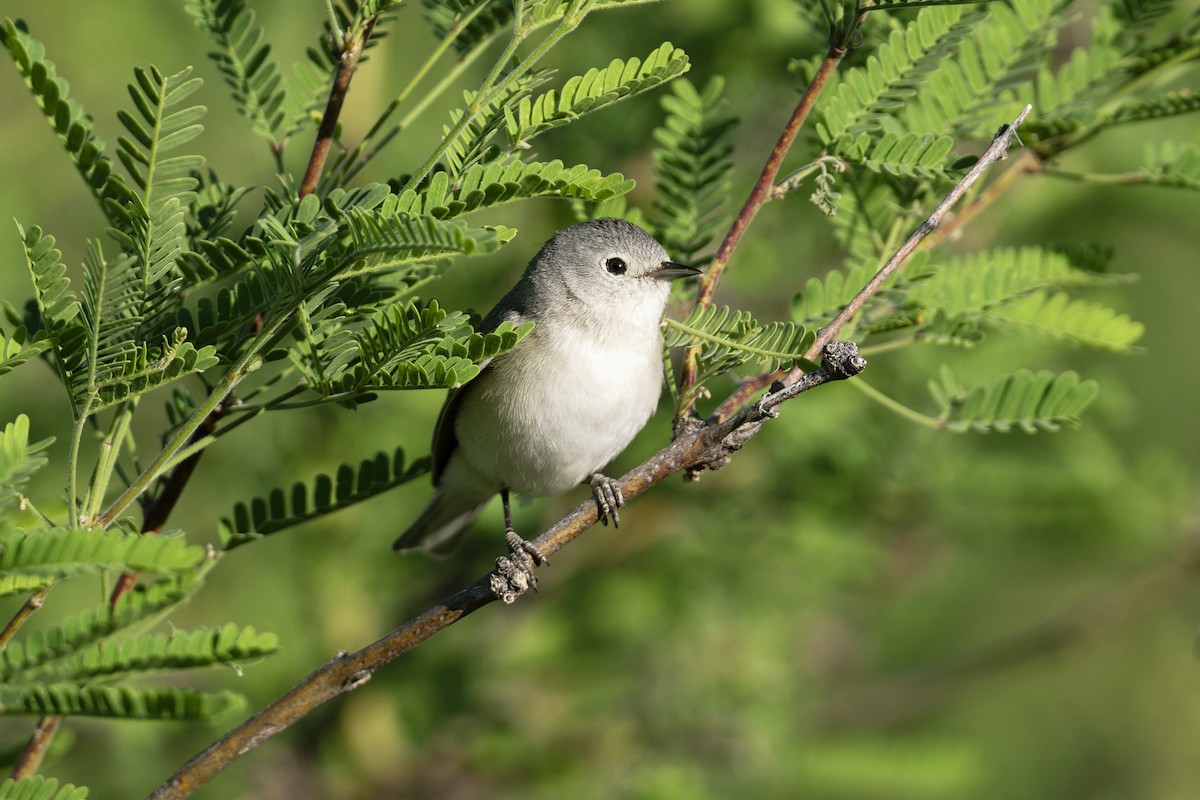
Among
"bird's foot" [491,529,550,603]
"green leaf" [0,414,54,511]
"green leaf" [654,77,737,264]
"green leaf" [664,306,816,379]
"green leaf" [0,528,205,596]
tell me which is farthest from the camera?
"green leaf" [654,77,737,264]

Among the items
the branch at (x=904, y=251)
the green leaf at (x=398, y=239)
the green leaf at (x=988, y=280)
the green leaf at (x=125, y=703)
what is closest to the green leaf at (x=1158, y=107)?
the green leaf at (x=988, y=280)

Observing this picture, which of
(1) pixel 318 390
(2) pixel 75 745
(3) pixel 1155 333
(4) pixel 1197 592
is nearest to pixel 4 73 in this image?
(2) pixel 75 745

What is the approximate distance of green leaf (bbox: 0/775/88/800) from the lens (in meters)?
1.53

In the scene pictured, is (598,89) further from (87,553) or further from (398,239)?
(87,553)

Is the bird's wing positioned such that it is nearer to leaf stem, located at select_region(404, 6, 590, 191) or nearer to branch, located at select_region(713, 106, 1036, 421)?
branch, located at select_region(713, 106, 1036, 421)

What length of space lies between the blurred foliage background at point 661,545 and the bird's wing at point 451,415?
0.45 metres

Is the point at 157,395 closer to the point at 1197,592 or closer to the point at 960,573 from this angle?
the point at 960,573

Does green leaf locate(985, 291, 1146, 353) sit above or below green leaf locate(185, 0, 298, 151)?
below

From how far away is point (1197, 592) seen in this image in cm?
558

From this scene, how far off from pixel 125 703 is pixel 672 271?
4.99ft

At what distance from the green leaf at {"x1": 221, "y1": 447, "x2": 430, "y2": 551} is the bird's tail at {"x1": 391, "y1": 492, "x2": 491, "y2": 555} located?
1204 mm

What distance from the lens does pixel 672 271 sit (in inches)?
105

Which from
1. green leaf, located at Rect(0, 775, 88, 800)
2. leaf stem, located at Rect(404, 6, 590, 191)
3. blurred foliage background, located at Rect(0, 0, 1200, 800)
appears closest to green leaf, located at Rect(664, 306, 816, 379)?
leaf stem, located at Rect(404, 6, 590, 191)

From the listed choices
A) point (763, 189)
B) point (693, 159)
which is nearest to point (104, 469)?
point (763, 189)
